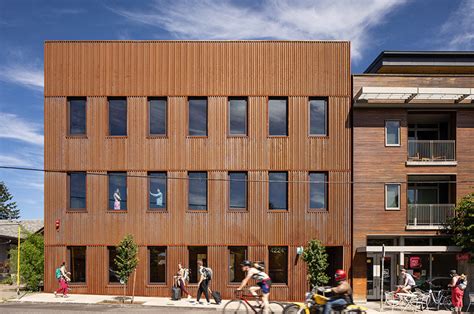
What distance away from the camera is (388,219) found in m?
22.8

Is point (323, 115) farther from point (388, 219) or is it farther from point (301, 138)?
point (388, 219)

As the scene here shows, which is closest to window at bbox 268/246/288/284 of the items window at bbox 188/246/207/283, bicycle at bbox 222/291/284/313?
window at bbox 188/246/207/283

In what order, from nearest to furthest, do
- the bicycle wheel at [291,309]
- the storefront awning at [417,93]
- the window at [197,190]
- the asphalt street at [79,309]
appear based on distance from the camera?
the bicycle wheel at [291,309] < the asphalt street at [79,309] < the storefront awning at [417,93] < the window at [197,190]

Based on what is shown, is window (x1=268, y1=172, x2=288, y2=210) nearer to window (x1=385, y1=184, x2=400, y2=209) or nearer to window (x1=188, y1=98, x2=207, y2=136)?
window (x1=188, y1=98, x2=207, y2=136)

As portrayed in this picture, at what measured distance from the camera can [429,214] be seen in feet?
75.4

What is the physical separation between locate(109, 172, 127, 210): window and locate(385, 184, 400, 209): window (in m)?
13.3

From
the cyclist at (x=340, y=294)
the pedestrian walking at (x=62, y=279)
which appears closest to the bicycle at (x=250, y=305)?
the cyclist at (x=340, y=294)

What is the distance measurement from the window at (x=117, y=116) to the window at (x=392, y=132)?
13.5m

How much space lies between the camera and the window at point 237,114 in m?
23.6

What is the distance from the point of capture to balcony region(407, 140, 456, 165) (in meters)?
23.2

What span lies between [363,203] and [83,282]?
48.3 ft

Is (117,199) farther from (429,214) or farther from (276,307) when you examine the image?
(429,214)

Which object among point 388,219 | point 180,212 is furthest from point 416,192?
point 180,212

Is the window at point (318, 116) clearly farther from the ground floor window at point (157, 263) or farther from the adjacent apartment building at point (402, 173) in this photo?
the ground floor window at point (157, 263)
